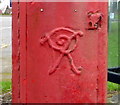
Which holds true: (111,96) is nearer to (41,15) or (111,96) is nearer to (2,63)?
(41,15)

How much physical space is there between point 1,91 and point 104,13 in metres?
3.61

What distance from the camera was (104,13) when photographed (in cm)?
153

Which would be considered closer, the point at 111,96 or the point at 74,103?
the point at 74,103

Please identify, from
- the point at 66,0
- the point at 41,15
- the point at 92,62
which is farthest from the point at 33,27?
the point at 92,62

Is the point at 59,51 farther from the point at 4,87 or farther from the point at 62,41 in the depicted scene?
the point at 4,87

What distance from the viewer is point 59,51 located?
1474mm

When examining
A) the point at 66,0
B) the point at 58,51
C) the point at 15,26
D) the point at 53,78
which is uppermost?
the point at 66,0

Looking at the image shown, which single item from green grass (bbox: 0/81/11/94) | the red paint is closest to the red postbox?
the red paint

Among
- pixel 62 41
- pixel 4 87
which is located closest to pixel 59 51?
pixel 62 41

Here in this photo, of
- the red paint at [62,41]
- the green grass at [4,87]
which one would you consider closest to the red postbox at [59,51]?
the red paint at [62,41]

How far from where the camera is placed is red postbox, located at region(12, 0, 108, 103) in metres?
1.49

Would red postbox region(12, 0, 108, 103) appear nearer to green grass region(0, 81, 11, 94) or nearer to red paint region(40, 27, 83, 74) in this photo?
red paint region(40, 27, 83, 74)

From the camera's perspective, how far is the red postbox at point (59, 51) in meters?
1.49

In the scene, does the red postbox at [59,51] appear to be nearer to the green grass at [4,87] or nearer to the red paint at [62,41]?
the red paint at [62,41]
